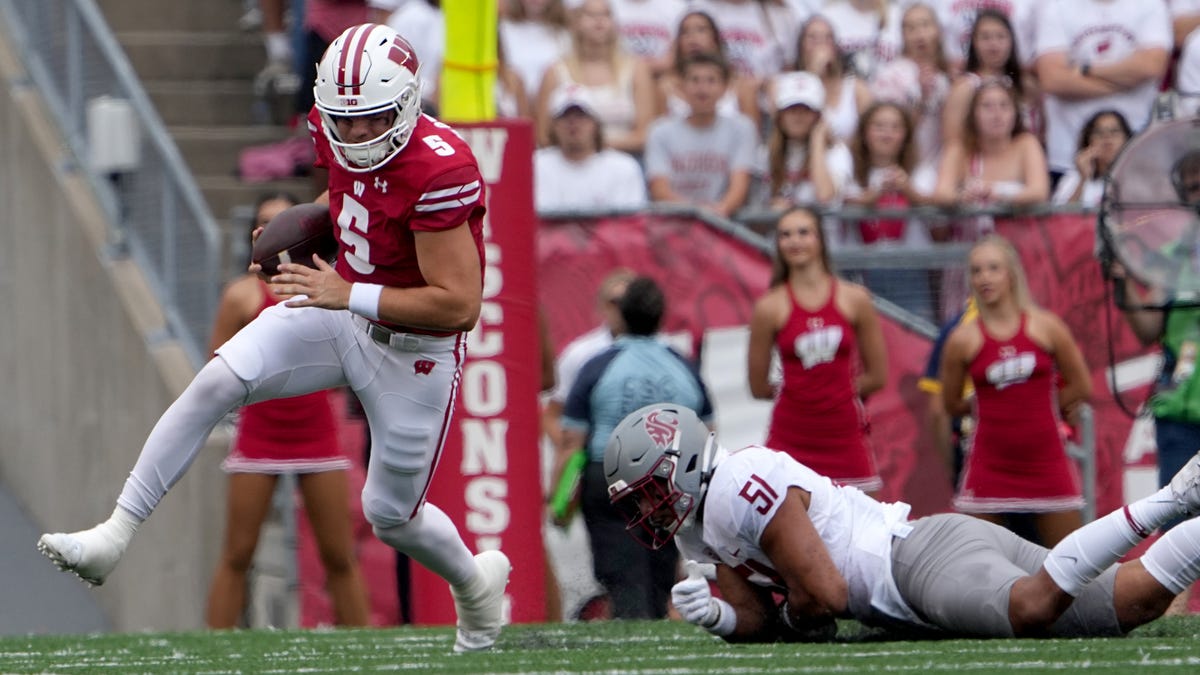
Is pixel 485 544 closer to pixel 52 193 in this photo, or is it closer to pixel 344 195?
pixel 344 195

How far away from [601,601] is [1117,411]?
2.38 metres

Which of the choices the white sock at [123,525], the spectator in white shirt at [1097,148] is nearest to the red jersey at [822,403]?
the spectator in white shirt at [1097,148]

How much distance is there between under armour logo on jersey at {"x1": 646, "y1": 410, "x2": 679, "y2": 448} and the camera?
547 centimetres

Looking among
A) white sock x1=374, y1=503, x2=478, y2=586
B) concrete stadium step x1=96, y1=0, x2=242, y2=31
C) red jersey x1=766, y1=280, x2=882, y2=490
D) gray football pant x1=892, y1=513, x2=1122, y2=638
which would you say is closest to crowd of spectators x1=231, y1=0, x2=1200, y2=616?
red jersey x1=766, y1=280, x2=882, y2=490

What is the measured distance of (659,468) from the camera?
542 centimetres

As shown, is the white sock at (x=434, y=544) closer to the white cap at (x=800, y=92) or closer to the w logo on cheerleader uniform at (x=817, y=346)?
the w logo on cheerleader uniform at (x=817, y=346)

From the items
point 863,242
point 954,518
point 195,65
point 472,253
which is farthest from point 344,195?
point 195,65

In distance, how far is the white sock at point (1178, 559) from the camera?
5262mm

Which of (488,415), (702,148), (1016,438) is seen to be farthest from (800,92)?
(488,415)

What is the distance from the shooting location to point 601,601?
27.0ft

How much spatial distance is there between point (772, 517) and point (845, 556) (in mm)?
336

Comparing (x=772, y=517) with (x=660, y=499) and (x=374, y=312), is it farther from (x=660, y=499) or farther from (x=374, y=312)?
(x=374, y=312)

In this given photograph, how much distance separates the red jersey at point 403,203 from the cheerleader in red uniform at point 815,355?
2.51m

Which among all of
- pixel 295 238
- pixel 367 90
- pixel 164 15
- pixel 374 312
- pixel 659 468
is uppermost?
Result: pixel 164 15
